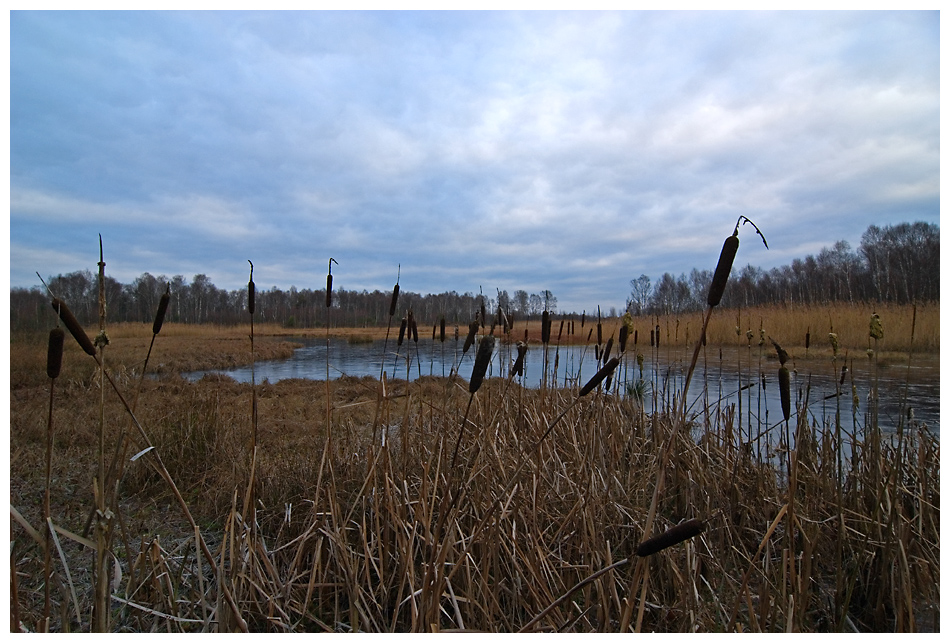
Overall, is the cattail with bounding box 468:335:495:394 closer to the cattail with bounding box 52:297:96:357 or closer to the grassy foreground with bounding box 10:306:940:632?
the grassy foreground with bounding box 10:306:940:632

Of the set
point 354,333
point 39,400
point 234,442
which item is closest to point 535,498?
point 234,442

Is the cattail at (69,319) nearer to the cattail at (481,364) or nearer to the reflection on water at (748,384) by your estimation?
the cattail at (481,364)

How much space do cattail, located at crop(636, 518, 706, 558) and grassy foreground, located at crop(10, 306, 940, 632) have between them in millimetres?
10

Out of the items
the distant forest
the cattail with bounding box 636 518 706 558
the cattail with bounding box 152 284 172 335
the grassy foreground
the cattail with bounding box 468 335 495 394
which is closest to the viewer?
the cattail with bounding box 636 518 706 558

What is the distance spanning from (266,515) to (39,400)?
276 inches

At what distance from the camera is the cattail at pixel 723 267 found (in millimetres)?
943

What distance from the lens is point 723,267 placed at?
37.5 inches

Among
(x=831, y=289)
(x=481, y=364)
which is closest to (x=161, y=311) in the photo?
(x=481, y=364)

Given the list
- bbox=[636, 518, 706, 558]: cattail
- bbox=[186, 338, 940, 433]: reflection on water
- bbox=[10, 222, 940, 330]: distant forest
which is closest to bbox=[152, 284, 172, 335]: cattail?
bbox=[10, 222, 940, 330]: distant forest

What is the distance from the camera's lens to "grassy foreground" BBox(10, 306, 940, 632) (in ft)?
5.15

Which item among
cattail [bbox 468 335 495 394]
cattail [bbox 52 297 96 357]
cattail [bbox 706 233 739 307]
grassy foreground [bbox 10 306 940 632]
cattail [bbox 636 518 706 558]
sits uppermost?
cattail [bbox 706 233 739 307]

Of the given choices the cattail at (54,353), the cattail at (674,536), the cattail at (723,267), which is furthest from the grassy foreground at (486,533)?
the cattail at (723,267)

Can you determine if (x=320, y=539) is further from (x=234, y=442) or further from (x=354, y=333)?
(x=354, y=333)

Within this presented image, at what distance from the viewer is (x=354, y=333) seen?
30.7m
